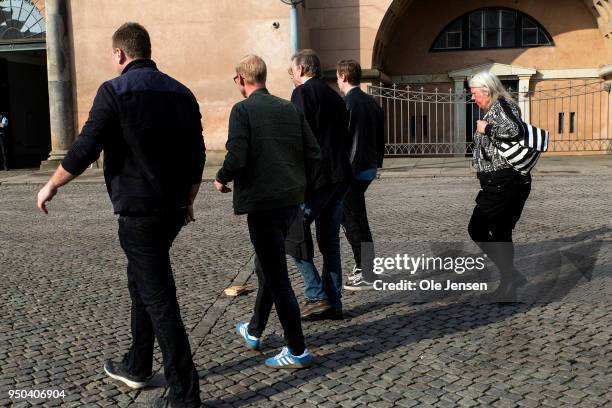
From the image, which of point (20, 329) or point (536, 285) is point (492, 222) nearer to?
point (536, 285)

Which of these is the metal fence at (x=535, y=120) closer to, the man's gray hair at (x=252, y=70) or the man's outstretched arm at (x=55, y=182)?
the man's gray hair at (x=252, y=70)

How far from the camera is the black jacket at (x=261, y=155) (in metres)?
4.11

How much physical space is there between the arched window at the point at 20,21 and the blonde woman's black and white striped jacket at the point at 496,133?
53.6ft

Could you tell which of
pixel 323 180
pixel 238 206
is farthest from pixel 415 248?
→ pixel 238 206

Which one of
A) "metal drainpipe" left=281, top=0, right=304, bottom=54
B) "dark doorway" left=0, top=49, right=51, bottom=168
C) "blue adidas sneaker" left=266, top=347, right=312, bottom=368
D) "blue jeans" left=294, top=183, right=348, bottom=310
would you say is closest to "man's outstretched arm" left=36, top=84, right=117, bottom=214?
"blue adidas sneaker" left=266, top=347, right=312, bottom=368

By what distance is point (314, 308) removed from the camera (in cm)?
525

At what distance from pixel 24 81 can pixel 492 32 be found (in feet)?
51.7

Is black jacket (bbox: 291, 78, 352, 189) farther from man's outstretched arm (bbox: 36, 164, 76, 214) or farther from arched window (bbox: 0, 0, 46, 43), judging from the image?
arched window (bbox: 0, 0, 46, 43)

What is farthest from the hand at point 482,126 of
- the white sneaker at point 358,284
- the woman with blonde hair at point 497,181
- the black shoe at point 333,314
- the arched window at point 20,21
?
the arched window at point 20,21

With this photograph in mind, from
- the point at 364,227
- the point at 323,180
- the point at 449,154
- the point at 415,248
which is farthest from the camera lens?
the point at 449,154

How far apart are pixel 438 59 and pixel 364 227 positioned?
1744 centimetres

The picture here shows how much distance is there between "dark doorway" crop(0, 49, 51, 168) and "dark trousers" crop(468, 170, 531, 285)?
20.5 m

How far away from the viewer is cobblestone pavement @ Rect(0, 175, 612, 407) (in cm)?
397

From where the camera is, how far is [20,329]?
5.20m
